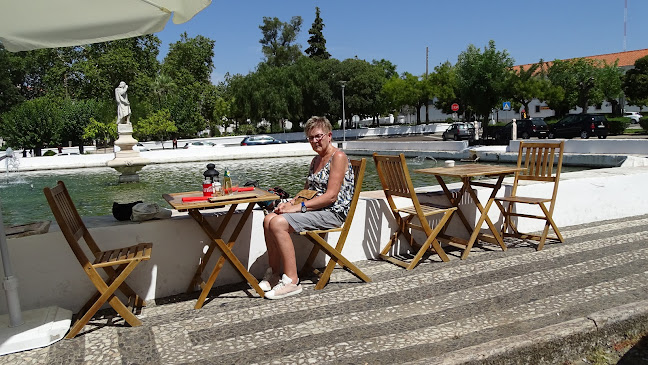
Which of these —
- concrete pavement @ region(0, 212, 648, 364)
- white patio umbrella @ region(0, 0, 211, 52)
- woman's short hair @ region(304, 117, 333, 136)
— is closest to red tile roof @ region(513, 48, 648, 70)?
concrete pavement @ region(0, 212, 648, 364)

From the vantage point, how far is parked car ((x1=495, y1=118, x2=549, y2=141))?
2619cm

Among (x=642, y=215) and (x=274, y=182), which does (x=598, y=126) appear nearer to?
(x=274, y=182)

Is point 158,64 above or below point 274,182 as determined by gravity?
above

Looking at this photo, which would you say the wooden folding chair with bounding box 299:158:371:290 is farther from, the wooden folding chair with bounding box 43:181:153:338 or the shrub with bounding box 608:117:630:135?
the shrub with bounding box 608:117:630:135

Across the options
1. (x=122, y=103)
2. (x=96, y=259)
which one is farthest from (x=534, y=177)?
(x=122, y=103)

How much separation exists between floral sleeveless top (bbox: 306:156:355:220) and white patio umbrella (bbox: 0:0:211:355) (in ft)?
5.48

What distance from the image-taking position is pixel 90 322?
3.47 metres

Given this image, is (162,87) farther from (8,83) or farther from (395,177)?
(395,177)

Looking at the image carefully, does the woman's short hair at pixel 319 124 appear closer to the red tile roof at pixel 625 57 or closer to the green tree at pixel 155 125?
the green tree at pixel 155 125

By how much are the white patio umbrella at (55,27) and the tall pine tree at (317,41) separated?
67.8 m

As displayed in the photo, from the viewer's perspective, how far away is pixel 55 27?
10.9ft

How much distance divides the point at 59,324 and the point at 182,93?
49474mm

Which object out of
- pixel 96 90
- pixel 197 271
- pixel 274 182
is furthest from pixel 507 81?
pixel 96 90

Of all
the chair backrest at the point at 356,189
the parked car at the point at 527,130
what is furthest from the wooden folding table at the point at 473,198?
the parked car at the point at 527,130
